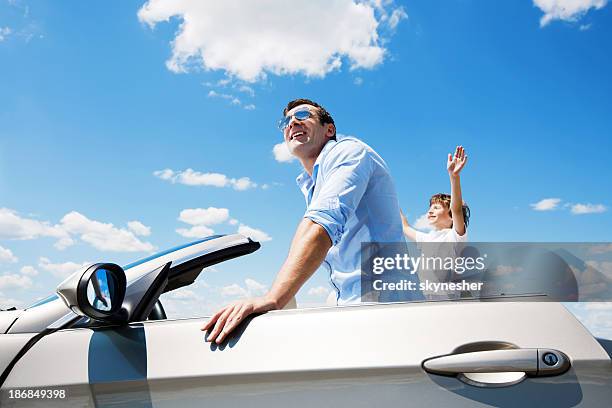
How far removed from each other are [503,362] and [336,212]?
887mm

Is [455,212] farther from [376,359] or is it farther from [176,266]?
[376,359]

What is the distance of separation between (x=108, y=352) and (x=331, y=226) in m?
0.86

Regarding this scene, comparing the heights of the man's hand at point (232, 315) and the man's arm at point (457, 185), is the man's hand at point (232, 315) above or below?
below

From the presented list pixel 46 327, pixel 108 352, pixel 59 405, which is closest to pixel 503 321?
pixel 108 352

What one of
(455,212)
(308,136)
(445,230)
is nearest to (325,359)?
(308,136)

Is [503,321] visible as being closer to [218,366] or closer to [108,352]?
[218,366]

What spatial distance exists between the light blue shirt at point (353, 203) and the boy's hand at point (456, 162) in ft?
5.46

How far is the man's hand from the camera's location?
1680mm

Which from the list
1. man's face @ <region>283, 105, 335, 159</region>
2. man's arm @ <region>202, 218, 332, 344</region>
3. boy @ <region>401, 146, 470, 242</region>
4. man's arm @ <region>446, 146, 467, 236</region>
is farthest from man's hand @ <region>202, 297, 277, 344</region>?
man's arm @ <region>446, 146, 467, 236</region>

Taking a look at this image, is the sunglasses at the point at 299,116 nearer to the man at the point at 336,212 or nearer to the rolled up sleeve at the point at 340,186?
the man at the point at 336,212

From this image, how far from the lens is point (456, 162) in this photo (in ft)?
13.2

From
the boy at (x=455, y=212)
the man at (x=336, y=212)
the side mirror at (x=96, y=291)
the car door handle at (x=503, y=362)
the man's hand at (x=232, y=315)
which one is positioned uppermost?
the boy at (x=455, y=212)

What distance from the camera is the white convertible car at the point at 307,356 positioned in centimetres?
144

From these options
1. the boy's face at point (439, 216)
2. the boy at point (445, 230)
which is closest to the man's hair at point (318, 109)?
the boy at point (445, 230)
